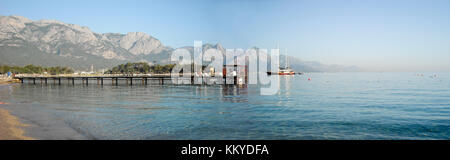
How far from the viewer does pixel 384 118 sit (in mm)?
20328

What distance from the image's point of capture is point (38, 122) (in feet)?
57.6

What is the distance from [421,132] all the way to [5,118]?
2432 centimetres
